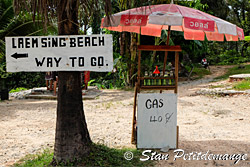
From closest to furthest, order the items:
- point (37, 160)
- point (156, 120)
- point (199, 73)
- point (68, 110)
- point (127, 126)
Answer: point (68, 110) < point (37, 160) < point (156, 120) < point (127, 126) < point (199, 73)

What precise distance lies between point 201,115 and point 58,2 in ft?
17.7

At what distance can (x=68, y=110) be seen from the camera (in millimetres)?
3783

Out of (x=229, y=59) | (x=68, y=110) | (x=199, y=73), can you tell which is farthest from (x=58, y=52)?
(x=229, y=59)

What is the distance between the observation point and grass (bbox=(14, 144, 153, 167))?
3885mm

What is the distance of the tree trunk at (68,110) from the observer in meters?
3.76

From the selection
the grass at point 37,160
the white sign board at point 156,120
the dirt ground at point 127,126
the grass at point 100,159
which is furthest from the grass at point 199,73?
the grass at point 37,160

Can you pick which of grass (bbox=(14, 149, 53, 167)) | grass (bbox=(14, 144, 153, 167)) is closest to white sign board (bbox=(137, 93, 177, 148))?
grass (bbox=(14, 144, 153, 167))

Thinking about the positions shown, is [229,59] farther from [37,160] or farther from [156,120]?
[37,160]

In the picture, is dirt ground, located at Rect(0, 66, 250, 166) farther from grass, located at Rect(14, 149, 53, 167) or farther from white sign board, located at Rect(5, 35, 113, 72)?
white sign board, located at Rect(5, 35, 113, 72)

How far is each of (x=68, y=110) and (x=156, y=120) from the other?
153cm

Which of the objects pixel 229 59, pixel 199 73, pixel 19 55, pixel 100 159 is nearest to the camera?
pixel 19 55

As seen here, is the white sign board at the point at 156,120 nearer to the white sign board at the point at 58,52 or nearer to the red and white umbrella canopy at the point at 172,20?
the red and white umbrella canopy at the point at 172,20

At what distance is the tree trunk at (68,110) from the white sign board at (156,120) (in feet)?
3.67

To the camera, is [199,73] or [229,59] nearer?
[199,73]
